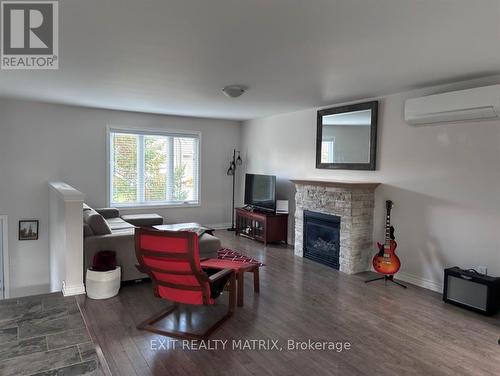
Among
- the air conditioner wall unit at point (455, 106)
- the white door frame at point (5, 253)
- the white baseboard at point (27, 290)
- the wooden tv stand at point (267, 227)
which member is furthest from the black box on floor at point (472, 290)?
the white door frame at point (5, 253)

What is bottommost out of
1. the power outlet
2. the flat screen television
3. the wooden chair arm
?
the power outlet

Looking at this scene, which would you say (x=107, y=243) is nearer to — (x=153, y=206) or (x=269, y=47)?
(x=269, y=47)

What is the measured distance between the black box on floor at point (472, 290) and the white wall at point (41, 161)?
18.8 ft

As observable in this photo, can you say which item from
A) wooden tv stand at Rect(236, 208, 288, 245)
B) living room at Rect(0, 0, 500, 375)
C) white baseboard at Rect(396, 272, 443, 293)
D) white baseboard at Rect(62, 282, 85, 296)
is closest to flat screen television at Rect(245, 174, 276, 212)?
living room at Rect(0, 0, 500, 375)

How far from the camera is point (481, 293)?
11.3 feet

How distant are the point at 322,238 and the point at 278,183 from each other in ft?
5.88

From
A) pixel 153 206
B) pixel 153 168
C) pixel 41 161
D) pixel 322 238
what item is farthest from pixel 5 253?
pixel 322 238

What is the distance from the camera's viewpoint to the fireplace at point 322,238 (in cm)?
497

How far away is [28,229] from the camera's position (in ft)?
19.2

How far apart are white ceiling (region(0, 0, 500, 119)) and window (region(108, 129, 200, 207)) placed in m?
1.92

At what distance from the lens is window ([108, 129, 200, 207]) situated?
6672 millimetres

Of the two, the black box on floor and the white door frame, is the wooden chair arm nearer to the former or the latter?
the black box on floor

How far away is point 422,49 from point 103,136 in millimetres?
5525

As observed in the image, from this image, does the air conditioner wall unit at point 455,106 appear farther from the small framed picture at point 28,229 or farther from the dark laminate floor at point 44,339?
the small framed picture at point 28,229
